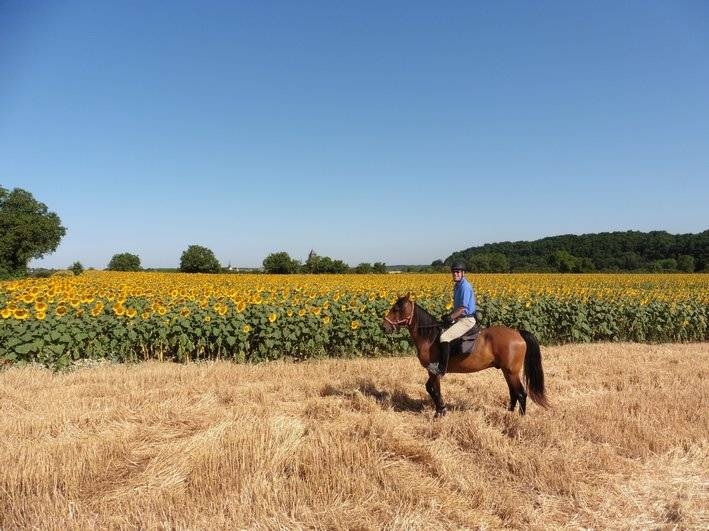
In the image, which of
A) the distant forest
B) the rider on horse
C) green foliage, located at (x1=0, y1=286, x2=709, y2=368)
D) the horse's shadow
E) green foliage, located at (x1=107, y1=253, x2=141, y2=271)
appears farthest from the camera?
the distant forest

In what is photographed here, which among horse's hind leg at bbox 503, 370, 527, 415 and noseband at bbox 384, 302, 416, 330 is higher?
noseband at bbox 384, 302, 416, 330

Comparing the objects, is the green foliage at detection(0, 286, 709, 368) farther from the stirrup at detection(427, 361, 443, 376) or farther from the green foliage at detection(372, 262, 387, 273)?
the green foliage at detection(372, 262, 387, 273)

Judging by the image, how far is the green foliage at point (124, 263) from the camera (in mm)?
55897

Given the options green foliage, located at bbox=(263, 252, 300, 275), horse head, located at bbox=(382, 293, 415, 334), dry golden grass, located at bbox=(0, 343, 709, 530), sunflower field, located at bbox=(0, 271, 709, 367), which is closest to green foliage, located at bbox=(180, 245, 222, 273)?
green foliage, located at bbox=(263, 252, 300, 275)

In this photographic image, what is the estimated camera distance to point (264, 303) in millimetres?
11109

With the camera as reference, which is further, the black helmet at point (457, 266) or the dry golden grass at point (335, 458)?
the black helmet at point (457, 266)

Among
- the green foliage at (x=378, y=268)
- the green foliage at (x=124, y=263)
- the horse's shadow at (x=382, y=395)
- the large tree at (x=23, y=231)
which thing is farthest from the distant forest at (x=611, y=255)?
the large tree at (x=23, y=231)

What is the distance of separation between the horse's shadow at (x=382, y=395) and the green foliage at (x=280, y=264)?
42.5 metres

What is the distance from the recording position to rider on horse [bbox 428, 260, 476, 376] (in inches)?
247

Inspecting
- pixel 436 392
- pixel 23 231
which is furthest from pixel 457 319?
pixel 23 231

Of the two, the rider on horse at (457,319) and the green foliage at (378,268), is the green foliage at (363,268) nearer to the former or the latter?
Answer: the green foliage at (378,268)

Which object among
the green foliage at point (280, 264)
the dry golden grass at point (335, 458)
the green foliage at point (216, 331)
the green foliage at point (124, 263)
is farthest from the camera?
the green foliage at point (124, 263)

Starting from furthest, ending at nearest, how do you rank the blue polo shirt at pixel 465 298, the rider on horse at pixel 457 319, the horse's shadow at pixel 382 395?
1. the horse's shadow at pixel 382 395
2. the blue polo shirt at pixel 465 298
3. the rider on horse at pixel 457 319

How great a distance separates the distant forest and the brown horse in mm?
52920
